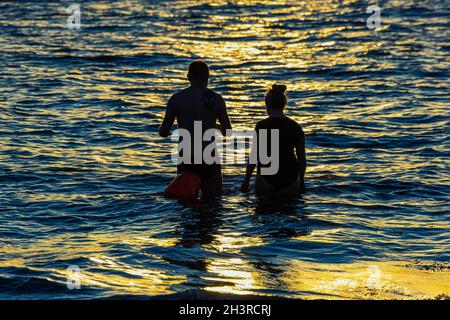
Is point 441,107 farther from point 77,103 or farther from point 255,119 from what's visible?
point 77,103

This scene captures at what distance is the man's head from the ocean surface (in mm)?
1729

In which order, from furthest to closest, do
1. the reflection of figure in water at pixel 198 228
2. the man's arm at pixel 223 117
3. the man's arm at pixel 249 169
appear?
1. the man's arm at pixel 249 169
2. the man's arm at pixel 223 117
3. the reflection of figure in water at pixel 198 228

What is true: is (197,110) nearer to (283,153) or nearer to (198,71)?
(198,71)

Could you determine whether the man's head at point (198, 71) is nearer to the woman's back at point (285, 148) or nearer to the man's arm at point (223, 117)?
the man's arm at point (223, 117)

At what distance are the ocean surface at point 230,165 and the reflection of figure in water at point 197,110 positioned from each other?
0.59 meters

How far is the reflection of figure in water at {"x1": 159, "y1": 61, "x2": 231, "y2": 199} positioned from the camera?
1184 centimetres

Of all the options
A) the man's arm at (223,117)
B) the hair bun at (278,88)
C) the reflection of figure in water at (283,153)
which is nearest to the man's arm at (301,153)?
the reflection of figure in water at (283,153)

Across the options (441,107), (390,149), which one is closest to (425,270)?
(390,149)

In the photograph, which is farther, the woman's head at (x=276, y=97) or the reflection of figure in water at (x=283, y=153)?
the reflection of figure in water at (x=283, y=153)

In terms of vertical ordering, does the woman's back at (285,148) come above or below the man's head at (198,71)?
below

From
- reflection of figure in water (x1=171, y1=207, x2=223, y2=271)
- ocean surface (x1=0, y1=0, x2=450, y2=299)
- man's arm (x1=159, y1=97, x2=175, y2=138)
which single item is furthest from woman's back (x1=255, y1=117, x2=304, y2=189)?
man's arm (x1=159, y1=97, x2=175, y2=138)

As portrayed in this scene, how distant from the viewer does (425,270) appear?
9820 millimetres

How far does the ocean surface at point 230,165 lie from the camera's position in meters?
9.59

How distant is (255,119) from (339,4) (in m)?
18.4
